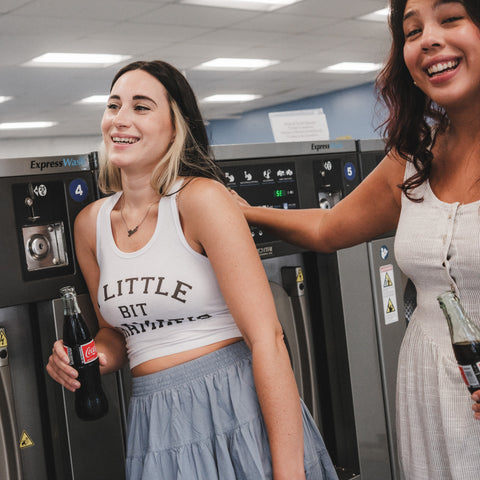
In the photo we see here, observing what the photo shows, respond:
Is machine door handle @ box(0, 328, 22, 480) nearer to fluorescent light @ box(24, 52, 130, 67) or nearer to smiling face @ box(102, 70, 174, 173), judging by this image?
smiling face @ box(102, 70, 174, 173)

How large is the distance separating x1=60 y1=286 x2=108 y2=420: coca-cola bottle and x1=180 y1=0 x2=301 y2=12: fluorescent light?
5411mm

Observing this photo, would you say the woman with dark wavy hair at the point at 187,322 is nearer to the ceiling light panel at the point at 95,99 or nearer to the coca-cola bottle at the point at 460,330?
the coca-cola bottle at the point at 460,330

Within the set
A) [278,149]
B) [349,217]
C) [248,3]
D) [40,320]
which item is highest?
[248,3]

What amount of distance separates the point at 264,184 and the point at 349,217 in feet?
1.76

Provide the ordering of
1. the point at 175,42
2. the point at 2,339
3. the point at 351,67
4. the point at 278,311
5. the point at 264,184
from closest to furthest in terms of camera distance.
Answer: the point at 2,339, the point at 264,184, the point at 278,311, the point at 175,42, the point at 351,67

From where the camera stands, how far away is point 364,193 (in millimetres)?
1831

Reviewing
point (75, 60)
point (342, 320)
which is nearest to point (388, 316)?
point (342, 320)

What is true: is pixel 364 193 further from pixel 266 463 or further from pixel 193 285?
pixel 266 463

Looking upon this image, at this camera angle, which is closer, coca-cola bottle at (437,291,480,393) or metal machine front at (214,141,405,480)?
coca-cola bottle at (437,291,480,393)

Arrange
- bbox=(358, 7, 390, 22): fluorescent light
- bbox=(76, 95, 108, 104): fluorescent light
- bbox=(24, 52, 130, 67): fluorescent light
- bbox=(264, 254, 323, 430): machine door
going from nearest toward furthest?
1. bbox=(264, 254, 323, 430): machine door
2. bbox=(358, 7, 390, 22): fluorescent light
3. bbox=(24, 52, 130, 67): fluorescent light
4. bbox=(76, 95, 108, 104): fluorescent light

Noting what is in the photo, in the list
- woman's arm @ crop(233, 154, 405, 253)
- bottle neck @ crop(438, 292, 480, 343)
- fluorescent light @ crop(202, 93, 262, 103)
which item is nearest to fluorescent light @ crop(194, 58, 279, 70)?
fluorescent light @ crop(202, 93, 262, 103)

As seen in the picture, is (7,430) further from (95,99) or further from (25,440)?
(95,99)

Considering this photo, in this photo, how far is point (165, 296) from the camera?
1563 millimetres

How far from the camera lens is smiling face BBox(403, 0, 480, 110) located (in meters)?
1.45
